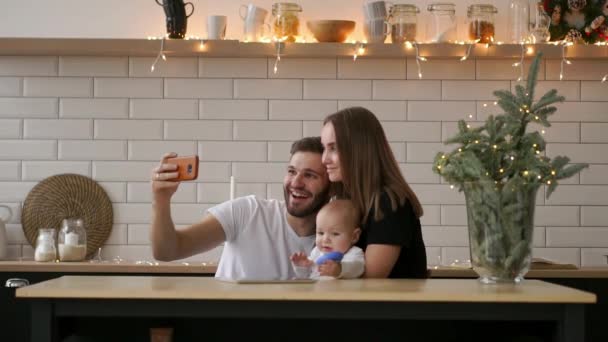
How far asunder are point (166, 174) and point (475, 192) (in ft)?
2.80

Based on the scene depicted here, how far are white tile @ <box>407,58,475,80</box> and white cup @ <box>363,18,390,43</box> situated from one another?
0.76 ft

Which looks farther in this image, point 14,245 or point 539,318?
point 14,245

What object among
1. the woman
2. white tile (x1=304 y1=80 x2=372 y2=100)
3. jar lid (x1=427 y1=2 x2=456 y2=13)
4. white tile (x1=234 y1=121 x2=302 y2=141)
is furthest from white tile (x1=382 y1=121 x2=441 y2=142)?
the woman

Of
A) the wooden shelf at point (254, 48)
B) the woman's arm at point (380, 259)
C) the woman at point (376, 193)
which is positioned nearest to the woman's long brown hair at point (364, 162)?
the woman at point (376, 193)

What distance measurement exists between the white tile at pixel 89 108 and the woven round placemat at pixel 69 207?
0.31 meters

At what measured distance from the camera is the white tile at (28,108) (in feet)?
16.6

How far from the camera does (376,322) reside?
2.66 metres

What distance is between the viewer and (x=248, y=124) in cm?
507

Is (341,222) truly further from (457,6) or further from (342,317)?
(457,6)

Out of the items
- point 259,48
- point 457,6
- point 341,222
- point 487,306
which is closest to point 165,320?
point 341,222

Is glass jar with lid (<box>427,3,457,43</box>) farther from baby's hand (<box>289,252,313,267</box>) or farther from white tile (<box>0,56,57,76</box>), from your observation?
baby's hand (<box>289,252,313,267</box>)

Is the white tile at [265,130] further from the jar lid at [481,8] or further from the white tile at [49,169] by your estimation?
the jar lid at [481,8]

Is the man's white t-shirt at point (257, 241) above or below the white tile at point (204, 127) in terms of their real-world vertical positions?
below

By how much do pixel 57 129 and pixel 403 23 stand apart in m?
1.79
